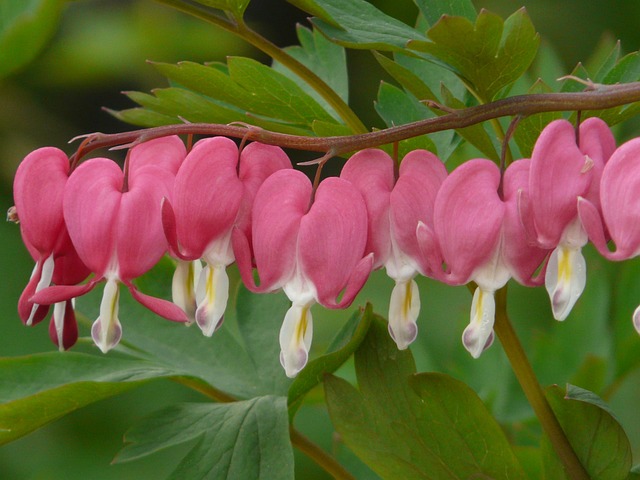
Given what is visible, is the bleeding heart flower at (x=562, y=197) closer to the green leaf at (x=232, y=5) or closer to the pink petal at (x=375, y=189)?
the pink petal at (x=375, y=189)

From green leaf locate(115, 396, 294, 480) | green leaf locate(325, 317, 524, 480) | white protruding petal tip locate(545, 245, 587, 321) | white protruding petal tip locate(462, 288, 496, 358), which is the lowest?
green leaf locate(115, 396, 294, 480)

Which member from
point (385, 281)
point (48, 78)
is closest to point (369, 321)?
point (385, 281)

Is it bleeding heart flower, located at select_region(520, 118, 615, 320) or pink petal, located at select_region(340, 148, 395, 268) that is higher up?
bleeding heart flower, located at select_region(520, 118, 615, 320)

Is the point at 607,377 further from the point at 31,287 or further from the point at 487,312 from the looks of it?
the point at 31,287

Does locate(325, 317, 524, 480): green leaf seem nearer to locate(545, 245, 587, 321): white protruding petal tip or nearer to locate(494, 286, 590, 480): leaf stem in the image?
locate(494, 286, 590, 480): leaf stem

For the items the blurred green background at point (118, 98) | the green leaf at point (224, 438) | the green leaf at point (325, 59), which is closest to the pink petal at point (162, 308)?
the green leaf at point (224, 438)

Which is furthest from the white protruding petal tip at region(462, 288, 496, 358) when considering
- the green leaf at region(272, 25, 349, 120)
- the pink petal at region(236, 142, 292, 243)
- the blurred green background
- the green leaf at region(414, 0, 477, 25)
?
the blurred green background

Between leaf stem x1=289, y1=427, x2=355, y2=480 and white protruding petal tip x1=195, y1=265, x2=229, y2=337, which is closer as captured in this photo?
white protruding petal tip x1=195, y1=265, x2=229, y2=337

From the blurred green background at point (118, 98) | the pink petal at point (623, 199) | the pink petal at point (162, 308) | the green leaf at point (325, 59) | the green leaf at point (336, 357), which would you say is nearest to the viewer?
the pink petal at point (623, 199)
